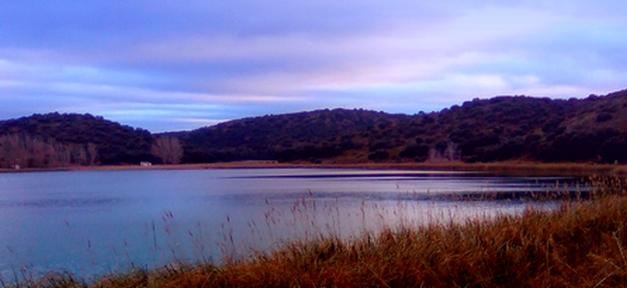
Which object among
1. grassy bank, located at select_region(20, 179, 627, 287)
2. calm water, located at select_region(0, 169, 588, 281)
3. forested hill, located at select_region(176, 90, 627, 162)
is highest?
forested hill, located at select_region(176, 90, 627, 162)

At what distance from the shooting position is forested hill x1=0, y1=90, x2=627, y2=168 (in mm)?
46906

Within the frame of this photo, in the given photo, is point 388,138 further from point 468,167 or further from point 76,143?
point 76,143

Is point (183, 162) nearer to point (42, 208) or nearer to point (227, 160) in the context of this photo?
point (227, 160)

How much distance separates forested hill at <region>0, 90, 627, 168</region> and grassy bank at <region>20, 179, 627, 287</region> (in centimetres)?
3471

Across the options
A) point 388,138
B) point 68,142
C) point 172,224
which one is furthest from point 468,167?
point 68,142

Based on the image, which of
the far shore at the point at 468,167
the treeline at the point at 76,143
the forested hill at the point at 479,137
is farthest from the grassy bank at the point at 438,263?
the treeline at the point at 76,143

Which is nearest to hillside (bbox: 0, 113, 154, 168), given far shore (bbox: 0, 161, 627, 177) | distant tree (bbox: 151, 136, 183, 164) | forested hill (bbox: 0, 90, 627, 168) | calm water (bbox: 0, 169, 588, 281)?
forested hill (bbox: 0, 90, 627, 168)

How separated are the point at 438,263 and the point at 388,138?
195 feet

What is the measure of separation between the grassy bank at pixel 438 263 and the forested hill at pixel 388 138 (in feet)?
114

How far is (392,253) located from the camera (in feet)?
23.8

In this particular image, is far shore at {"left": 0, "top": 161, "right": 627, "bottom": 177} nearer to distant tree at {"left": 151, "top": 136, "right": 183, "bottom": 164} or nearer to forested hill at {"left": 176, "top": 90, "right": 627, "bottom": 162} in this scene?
forested hill at {"left": 176, "top": 90, "right": 627, "bottom": 162}

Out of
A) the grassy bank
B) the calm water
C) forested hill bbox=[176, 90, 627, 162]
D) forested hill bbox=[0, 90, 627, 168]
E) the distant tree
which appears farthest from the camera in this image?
the distant tree

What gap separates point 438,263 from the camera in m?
6.65

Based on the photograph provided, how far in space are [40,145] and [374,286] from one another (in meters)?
65.9
